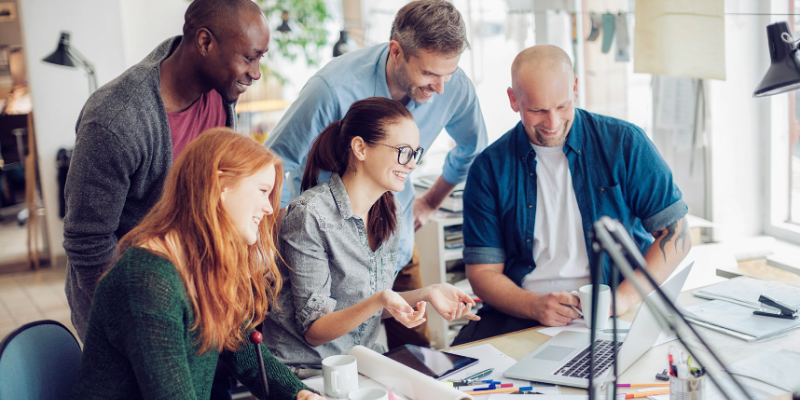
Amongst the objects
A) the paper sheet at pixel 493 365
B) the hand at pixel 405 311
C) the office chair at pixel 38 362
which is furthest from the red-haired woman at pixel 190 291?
the paper sheet at pixel 493 365

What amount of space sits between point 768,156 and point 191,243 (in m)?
2.32

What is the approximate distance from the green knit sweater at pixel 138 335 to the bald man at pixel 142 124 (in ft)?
1.22

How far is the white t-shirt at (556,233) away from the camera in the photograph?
180cm

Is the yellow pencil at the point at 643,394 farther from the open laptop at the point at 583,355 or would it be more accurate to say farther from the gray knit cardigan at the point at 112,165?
the gray knit cardigan at the point at 112,165

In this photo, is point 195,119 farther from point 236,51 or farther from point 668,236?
point 668,236

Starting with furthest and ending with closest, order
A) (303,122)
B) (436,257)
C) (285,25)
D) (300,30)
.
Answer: (300,30) < (285,25) < (436,257) < (303,122)

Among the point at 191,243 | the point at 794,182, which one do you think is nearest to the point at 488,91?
the point at 794,182

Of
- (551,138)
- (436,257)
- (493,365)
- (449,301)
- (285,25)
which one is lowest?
(436,257)

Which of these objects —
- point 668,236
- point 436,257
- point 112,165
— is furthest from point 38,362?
point 436,257

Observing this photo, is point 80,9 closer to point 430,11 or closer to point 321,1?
point 321,1

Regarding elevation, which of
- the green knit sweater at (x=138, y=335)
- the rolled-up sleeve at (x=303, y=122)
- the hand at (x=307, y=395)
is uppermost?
the rolled-up sleeve at (x=303, y=122)

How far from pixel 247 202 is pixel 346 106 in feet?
2.67

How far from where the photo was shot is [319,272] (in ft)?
4.81

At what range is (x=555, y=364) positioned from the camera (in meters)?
1.29
